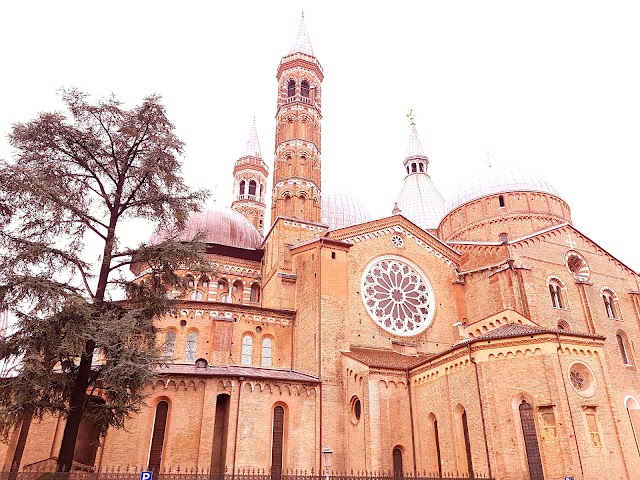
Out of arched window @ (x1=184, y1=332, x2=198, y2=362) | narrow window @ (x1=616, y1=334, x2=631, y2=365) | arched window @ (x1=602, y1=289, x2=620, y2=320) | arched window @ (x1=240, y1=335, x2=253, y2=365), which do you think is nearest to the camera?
arched window @ (x1=184, y1=332, x2=198, y2=362)

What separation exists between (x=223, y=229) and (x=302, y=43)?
16080mm

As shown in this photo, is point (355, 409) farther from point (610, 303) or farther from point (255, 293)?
point (610, 303)

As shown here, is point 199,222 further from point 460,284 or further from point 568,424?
point 568,424

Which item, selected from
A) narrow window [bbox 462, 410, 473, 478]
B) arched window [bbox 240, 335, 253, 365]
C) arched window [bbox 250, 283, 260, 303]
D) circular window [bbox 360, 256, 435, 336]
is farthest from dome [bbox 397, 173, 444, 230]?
narrow window [bbox 462, 410, 473, 478]

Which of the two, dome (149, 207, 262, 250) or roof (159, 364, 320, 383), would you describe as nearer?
roof (159, 364, 320, 383)

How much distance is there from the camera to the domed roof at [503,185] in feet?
127

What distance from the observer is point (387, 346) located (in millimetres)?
28062

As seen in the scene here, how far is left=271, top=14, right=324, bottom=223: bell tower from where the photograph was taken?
1296 inches

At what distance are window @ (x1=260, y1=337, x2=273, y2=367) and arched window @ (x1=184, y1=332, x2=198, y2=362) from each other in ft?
12.1

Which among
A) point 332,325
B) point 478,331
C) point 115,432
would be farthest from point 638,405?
point 115,432

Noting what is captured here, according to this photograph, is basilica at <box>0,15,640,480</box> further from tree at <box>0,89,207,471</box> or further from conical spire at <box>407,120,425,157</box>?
conical spire at <box>407,120,425,157</box>

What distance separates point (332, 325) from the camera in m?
26.7

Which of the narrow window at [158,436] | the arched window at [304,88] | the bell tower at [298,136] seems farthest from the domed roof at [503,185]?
the narrow window at [158,436]

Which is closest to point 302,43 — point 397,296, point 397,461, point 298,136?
point 298,136
